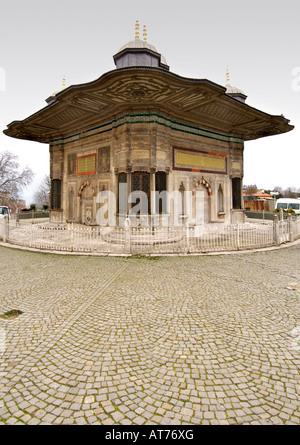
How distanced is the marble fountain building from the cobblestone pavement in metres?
6.30

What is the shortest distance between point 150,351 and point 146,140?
9.06 meters

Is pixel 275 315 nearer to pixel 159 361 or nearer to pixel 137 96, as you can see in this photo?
pixel 159 361

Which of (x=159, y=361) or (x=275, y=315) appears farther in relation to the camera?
(x=275, y=315)

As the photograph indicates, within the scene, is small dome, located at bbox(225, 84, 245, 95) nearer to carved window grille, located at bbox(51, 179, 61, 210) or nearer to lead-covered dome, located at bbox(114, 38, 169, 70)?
lead-covered dome, located at bbox(114, 38, 169, 70)

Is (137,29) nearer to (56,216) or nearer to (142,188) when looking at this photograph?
(142,188)

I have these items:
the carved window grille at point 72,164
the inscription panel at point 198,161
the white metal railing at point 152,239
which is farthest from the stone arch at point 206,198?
the carved window grille at point 72,164

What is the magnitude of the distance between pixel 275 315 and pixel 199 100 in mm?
9319

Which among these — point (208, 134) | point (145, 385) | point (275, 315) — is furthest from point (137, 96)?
point (145, 385)

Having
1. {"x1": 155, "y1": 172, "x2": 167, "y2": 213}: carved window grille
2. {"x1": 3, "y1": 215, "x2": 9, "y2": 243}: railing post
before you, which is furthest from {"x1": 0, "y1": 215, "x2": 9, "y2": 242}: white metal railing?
{"x1": 155, "y1": 172, "x2": 167, "y2": 213}: carved window grille

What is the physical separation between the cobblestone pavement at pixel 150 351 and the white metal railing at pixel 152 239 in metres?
2.97

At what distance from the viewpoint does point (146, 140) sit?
10195mm

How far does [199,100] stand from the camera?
1015cm

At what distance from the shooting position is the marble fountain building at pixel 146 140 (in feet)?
30.8
